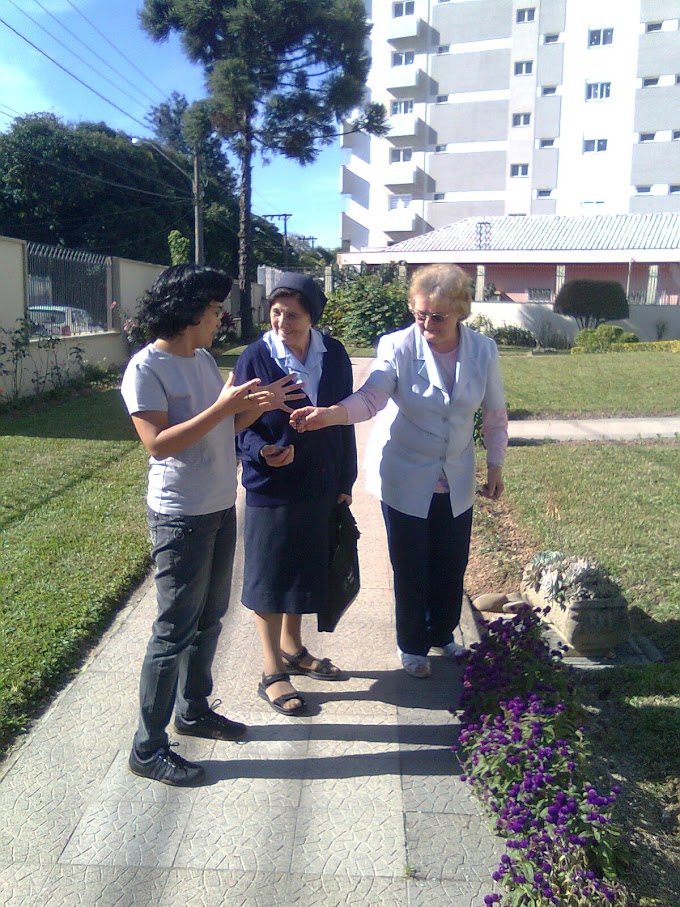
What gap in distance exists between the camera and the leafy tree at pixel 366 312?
1920 cm

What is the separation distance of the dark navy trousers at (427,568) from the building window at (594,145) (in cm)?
4893

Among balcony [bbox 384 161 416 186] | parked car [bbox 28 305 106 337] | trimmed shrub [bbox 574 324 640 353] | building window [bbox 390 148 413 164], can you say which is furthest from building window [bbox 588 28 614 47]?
parked car [bbox 28 305 106 337]

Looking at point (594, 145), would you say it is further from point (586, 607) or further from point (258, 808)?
point (258, 808)

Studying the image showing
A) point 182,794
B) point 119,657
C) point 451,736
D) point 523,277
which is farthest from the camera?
point 523,277

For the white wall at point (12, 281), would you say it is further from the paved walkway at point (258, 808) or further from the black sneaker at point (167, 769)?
the black sneaker at point (167, 769)

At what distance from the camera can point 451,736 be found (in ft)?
10.9

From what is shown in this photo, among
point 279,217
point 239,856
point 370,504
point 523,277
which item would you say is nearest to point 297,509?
point 239,856

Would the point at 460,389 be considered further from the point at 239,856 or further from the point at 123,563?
the point at 123,563

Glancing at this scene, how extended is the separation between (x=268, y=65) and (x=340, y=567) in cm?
2635

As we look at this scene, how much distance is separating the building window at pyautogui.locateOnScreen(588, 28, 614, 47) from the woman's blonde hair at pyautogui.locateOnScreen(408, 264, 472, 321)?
164ft

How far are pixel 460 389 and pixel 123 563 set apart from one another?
260 cm

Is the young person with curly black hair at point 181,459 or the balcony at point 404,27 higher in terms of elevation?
the balcony at point 404,27

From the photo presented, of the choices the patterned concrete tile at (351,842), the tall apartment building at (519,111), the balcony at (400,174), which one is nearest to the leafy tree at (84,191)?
the balcony at (400,174)

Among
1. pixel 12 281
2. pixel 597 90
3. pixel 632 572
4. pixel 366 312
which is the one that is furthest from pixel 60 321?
pixel 597 90
